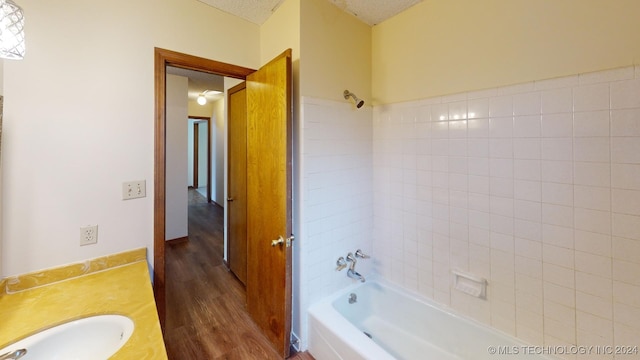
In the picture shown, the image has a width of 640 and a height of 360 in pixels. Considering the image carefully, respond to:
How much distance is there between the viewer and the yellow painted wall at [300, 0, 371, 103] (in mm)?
1755

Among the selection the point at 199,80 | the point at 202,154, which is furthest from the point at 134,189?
the point at 202,154

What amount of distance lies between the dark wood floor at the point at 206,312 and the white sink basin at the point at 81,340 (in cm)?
95

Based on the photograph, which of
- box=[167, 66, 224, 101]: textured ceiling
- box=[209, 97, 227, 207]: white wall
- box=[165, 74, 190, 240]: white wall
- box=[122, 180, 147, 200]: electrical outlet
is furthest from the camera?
box=[209, 97, 227, 207]: white wall

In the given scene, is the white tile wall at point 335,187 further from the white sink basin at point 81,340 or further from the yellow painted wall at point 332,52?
the white sink basin at point 81,340

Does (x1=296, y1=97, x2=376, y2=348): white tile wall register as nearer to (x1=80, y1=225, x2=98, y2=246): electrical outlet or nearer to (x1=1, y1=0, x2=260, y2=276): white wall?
(x1=1, y1=0, x2=260, y2=276): white wall

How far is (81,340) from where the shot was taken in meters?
1.02

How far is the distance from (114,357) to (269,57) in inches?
81.5

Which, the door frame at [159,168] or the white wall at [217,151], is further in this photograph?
the white wall at [217,151]

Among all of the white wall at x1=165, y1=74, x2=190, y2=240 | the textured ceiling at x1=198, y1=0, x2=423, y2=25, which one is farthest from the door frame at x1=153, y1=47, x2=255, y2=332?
the white wall at x1=165, y1=74, x2=190, y2=240

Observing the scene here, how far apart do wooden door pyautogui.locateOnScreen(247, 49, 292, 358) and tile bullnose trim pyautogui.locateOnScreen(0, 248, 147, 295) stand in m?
0.80

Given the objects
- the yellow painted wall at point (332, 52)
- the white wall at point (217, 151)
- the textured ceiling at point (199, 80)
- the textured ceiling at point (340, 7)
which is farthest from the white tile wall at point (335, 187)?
the white wall at point (217, 151)

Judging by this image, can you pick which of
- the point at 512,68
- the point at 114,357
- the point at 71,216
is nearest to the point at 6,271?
the point at 71,216

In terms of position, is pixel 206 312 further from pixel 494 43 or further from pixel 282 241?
pixel 494 43

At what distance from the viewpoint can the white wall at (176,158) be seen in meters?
3.83
